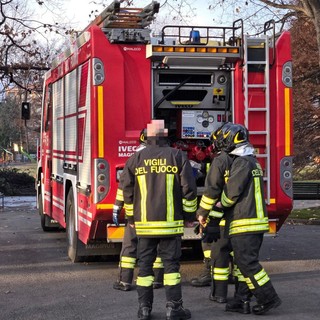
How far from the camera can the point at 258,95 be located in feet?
24.3

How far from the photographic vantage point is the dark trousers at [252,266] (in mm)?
5543

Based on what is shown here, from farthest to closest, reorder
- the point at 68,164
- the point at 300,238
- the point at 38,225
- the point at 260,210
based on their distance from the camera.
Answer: the point at 38,225 → the point at 300,238 → the point at 68,164 → the point at 260,210

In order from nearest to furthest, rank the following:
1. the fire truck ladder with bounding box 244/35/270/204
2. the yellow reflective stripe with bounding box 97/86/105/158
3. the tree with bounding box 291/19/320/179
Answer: the yellow reflective stripe with bounding box 97/86/105/158, the fire truck ladder with bounding box 244/35/270/204, the tree with bounding box 291/19/320/179

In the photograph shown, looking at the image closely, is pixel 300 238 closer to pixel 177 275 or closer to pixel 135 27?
pixel 135 27

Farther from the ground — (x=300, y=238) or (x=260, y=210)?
(x=260, y=210)

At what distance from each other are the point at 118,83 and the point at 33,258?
137 inches

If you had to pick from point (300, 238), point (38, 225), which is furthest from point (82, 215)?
point (38, 225)

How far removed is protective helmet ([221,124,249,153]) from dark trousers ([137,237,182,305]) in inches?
43.4

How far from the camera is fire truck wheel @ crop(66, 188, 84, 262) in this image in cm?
Result: 830

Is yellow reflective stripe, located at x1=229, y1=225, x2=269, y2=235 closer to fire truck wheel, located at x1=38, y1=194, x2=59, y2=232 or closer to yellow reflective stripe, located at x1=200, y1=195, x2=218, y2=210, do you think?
yellow reflective stripe, located at x1=200, y1=195, x2=218, y2=210

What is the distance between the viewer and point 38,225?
13.7 metres

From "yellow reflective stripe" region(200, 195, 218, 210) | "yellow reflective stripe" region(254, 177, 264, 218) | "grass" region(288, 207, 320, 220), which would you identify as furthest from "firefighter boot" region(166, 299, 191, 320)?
"grass" region(288, 207, 320, 220)

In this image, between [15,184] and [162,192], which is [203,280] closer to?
[162,192]

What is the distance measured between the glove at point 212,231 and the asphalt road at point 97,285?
0.69m
